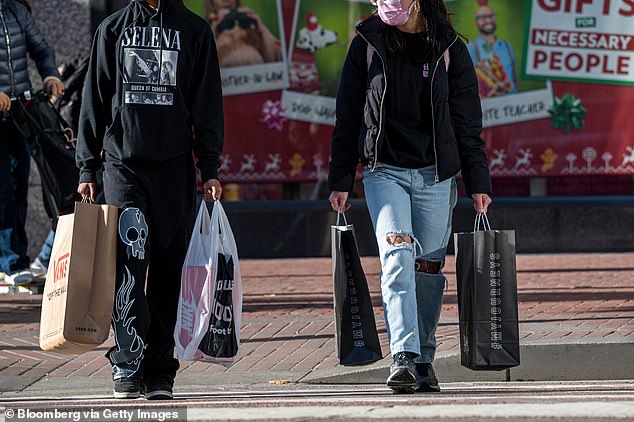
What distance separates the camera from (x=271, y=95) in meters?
12.4

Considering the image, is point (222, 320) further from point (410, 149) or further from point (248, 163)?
point (248, 163)

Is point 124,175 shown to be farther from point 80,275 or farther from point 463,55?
point 463,55

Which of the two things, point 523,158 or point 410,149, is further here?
point 523,158

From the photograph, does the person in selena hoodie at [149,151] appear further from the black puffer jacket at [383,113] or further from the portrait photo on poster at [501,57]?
the portrait photo on poster at [501,57]

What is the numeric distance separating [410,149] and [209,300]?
1059 millimetres

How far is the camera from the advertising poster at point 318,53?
1226 cm

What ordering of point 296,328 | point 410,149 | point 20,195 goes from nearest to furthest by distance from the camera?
1. point 410,149
2. point 296,328
3. point 20,195

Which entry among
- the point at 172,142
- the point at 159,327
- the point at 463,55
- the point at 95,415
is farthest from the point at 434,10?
the point at 95,415

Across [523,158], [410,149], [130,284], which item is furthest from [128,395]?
[523,158]

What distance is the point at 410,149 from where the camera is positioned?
226 inches

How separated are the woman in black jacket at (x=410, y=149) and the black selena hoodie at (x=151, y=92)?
0.61 meters

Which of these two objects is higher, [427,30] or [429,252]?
[427,30]

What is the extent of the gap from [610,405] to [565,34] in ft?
26.6
